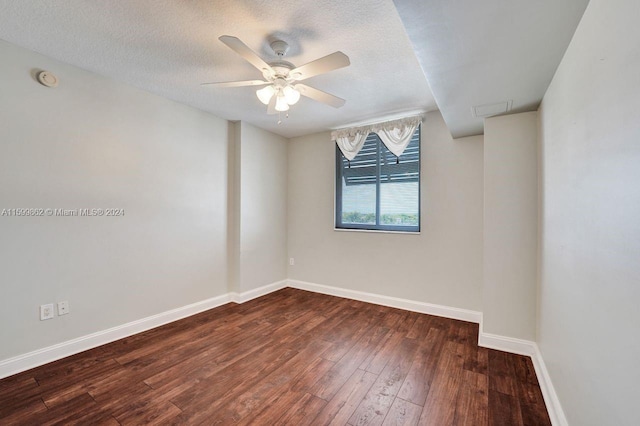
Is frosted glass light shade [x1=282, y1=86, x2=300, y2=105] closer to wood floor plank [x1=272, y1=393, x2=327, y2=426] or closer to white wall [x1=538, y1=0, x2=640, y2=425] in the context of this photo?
white wall [x1=538, y1=0, x2=640, y2=425]

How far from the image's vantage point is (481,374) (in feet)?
6.73

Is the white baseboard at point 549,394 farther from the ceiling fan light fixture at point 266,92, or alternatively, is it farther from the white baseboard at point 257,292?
the white baseboard at point 257,292

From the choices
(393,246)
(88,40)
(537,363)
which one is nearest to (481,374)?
(537,363)

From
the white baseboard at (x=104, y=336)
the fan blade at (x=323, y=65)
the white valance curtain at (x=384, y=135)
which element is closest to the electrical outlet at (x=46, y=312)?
the white baseboard at (x=104, y=336)

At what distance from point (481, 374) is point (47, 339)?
11.4ft

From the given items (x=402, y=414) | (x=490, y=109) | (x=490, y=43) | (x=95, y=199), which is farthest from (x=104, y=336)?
(x=490, y=109)

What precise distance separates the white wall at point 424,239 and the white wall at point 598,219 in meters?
1.35

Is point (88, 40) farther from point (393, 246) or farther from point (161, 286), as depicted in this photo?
point (393, 246)

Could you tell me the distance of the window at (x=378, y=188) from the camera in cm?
344

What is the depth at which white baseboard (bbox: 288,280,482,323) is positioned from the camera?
3.07 metres

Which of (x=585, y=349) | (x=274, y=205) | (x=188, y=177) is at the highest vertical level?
(x=188, y=177)

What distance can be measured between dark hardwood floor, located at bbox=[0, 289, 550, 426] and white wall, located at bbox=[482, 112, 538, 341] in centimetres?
36

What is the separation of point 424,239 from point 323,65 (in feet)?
7.92

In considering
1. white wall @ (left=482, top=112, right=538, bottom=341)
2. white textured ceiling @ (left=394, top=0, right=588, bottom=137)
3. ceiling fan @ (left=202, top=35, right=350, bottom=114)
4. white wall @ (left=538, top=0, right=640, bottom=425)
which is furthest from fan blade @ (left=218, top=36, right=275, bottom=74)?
white wall @ (left=482, top=112, right=538, bottom=341)
